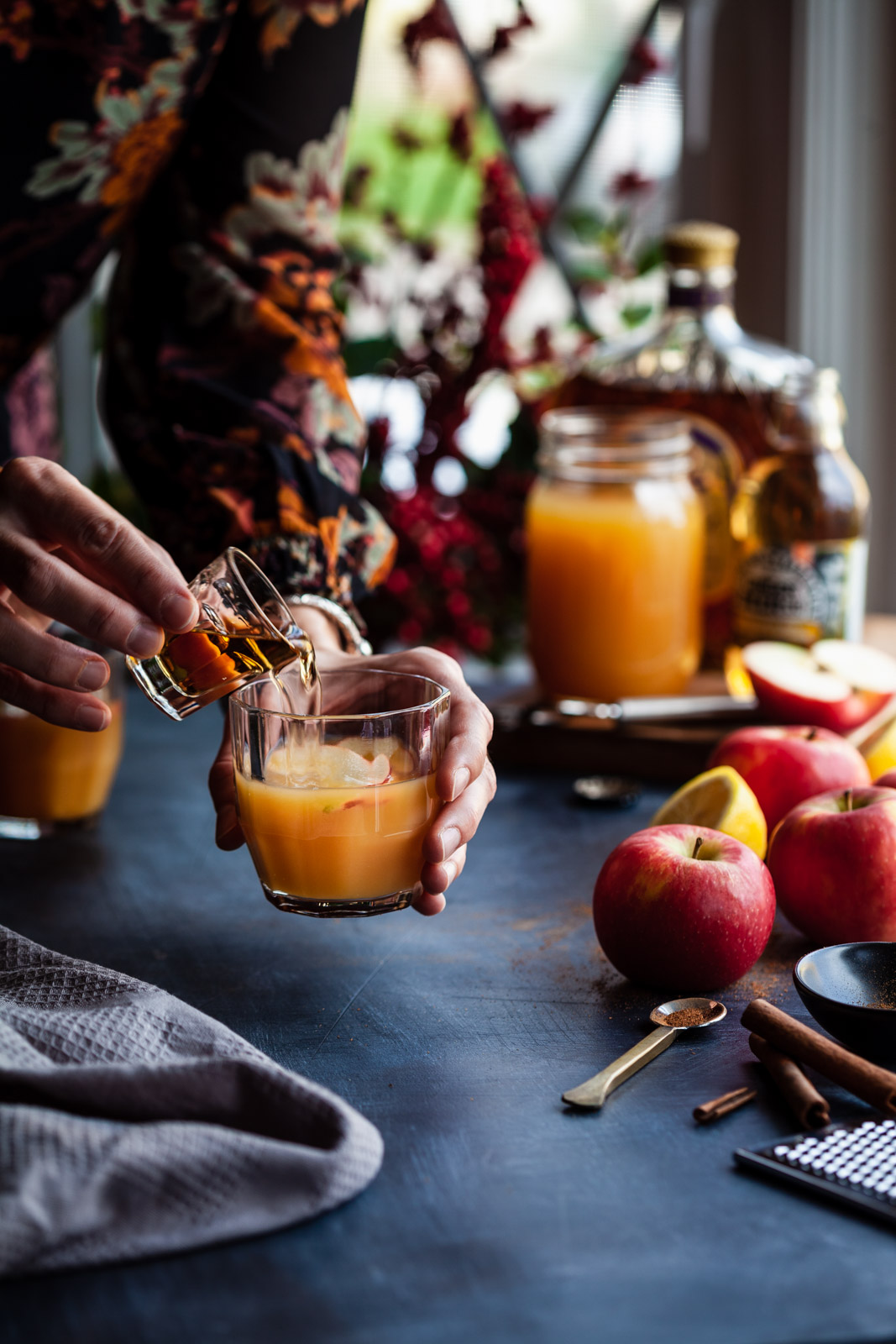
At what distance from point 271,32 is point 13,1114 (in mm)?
1058

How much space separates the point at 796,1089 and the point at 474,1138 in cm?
19

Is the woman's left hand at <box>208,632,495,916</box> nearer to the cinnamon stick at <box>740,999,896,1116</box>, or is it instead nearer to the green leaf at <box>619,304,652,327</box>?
the cinnamon stick at <box>740,999,896,1116</box>

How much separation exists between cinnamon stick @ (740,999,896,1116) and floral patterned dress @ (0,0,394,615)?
562 millimetres

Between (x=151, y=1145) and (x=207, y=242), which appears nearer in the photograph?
(x=151, y=1145)

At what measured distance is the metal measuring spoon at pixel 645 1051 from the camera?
0.86 meters

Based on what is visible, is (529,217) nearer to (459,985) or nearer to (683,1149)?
(459,985)

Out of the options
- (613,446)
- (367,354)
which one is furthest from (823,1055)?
(367,354)

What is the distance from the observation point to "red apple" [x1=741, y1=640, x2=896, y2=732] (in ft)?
5.07

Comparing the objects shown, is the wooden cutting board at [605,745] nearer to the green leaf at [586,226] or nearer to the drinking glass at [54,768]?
the drinking glass at [54,768]

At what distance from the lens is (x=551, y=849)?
4.43 feet

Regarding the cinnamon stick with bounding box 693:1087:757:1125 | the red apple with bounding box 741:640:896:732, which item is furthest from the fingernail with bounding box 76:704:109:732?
the red apple with bounding box 741:640:896:732

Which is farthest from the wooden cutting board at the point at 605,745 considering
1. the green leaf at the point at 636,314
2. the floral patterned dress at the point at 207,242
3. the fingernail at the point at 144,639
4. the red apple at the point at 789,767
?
the green leaf at the point at 636,314

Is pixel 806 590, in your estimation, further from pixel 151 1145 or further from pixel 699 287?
pixel 151 1145

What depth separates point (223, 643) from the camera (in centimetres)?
103
